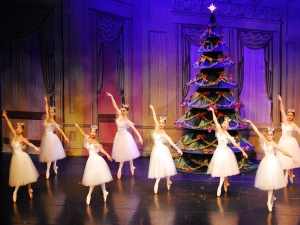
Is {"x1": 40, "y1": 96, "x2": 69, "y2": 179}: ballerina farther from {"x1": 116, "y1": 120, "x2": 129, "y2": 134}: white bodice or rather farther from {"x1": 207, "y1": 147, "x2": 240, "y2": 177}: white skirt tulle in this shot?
{"x1": 207, "y1": 147, "x2": 240, "y2": 177}: white skirt tulle

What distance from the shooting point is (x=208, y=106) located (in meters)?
9.09

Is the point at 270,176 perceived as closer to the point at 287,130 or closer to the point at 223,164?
the point at 223,164

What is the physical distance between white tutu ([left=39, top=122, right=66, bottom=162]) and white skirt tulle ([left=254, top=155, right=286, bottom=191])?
416cm

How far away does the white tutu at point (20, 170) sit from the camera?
7336 mm

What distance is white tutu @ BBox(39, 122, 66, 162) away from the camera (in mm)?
8969

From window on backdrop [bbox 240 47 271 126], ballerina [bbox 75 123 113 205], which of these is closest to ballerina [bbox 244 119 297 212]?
ballerina [bbox 75 123 113 205]

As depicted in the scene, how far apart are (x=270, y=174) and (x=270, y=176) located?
30mm

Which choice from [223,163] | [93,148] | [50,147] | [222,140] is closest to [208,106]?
[222,140]

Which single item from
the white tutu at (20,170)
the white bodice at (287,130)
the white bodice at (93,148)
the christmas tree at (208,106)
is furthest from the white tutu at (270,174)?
the white tutu at (20,170)

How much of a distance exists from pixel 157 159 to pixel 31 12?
17.6 feet

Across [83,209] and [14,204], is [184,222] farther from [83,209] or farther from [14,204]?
[14,204]

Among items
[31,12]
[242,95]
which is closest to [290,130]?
[242,95]

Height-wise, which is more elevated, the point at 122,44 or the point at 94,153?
the point at 122,44

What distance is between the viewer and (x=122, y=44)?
1088 cm
